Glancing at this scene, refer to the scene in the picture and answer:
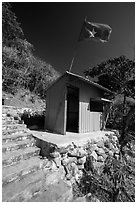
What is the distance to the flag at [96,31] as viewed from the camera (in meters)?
5.59

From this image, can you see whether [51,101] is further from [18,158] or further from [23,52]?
[23,52]

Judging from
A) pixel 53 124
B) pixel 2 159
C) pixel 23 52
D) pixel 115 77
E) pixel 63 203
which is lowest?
pixel 63 203

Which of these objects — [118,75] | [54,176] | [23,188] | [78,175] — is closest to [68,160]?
[78,175]

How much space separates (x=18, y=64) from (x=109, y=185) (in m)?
12.3

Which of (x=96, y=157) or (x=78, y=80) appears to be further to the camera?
(x=78, y=80)

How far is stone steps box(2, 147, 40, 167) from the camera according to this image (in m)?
2.98

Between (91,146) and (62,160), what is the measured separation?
5.11 ft

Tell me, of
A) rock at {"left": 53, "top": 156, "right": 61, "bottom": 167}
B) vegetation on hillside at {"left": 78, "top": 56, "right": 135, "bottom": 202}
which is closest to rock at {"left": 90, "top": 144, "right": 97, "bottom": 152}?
vegetation on hillside at {"left": 78, "top": 56, "right": 135, "bottom": 202}

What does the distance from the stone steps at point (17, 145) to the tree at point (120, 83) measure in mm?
6698

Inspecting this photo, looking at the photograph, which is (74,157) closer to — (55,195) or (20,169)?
(55,195)

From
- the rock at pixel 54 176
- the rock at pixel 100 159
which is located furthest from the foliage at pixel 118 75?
the rock at pixel 54 176

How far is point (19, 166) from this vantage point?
294 cm

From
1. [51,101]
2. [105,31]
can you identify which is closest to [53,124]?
[51,101]

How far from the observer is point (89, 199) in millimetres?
2822
